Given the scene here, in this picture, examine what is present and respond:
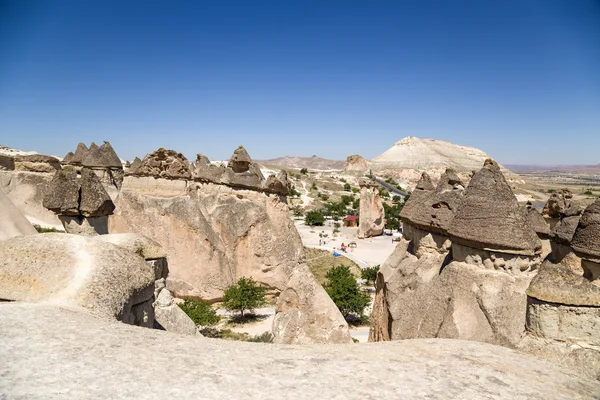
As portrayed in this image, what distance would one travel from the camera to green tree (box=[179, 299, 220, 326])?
12453 millimetres

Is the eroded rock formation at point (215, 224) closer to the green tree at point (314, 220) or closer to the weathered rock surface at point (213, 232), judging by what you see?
the weathered rock surface at point (213, 232)

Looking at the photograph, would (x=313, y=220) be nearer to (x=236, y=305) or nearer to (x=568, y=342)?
(x=236, y=305)

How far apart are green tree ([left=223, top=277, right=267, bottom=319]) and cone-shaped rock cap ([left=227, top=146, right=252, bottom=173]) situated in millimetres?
4120

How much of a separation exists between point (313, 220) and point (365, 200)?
25.5 ft

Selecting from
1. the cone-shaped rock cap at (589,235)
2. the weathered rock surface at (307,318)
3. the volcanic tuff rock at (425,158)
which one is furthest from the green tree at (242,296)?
the volcanic tuff rock at (425,158)

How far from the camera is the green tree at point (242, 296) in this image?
13.6 metres

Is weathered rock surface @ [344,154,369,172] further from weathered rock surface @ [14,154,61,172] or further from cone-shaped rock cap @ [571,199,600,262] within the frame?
cone-shaped rock cap @ [571,199,600,262]

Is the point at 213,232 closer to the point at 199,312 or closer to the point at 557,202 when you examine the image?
the point at 199,312

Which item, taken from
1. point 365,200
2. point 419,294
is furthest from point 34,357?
point 365,200

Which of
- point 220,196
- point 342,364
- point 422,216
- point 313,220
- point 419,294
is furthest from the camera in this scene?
point 313,220

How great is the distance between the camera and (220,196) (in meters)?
15.1

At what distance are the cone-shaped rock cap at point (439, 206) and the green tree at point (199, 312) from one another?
7.08 meters

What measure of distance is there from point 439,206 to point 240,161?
8.06 m

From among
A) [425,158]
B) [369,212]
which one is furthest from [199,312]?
[425,158]
